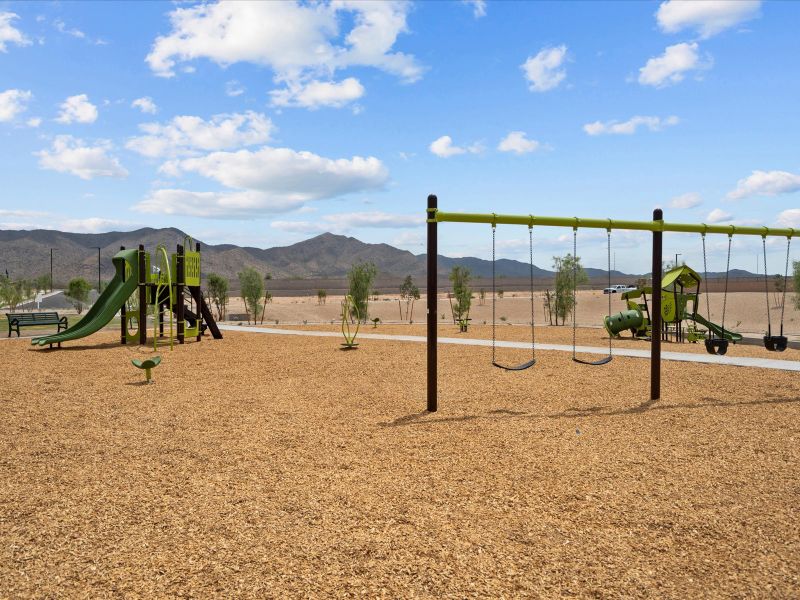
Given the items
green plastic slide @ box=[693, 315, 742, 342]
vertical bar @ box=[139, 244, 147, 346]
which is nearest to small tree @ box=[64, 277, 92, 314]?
vertical bar @ box=[139, 244, 147, 346]

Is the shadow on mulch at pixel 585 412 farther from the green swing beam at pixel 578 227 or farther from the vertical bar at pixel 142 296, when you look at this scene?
the vertical bar at pixel 142 296

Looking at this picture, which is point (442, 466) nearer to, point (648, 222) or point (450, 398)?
point (450, 398)

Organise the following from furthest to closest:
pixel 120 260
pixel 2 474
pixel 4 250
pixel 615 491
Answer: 1. pixel 4 250
2. pixel 120 260
3. pixel 2 474
4. pixel 615 491

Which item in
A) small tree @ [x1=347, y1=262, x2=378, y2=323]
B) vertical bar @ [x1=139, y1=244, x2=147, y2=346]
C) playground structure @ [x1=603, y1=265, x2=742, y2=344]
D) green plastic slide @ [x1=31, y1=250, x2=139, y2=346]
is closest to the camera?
green plastic slide @ [x1=31, y1=250, x2=139, y2=346]

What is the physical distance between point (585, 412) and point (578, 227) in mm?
2845

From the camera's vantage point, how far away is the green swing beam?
805 centimetres

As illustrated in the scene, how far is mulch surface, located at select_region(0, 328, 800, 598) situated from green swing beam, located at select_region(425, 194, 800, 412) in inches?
22.4

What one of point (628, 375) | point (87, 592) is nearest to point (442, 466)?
point (87, 592)

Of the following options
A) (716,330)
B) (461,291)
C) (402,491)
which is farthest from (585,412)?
(461,291)

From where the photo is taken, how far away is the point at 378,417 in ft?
25.7

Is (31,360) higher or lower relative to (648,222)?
lower

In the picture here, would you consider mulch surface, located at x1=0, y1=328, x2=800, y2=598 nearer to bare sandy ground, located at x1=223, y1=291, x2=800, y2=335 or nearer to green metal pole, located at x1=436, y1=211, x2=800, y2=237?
green metal pole, located at x1=436, y1=211, x2=800, y2=237

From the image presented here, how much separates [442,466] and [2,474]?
172 inches

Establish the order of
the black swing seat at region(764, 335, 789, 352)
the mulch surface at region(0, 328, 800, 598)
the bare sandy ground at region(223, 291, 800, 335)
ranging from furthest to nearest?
the bare sandy ground at region(223, 291, 800, 335) → the black swing seat at region(764, 335, 789, 352) → the mulch surface at region(0, 328, 800, 598)
